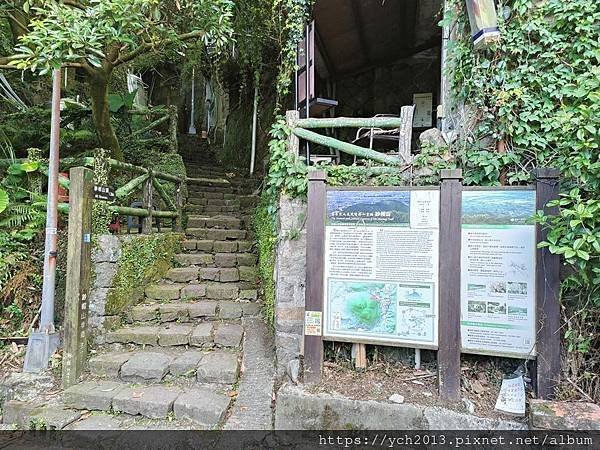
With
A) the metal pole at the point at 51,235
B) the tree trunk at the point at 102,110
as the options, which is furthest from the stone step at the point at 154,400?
the tree trunk at the point at 102,110

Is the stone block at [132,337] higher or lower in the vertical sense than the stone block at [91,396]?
higher

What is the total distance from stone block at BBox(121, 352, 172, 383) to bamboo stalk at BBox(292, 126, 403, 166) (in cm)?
252

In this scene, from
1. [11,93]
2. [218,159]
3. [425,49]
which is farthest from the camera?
[218,159]

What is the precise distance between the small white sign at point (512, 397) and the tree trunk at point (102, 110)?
17.4 feet

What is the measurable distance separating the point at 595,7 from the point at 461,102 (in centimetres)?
116

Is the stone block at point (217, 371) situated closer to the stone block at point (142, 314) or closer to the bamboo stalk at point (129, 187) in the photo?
the stone block at point (142, 314)

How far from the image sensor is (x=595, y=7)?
2.93 m

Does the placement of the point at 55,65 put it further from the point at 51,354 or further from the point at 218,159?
the point at 218,159

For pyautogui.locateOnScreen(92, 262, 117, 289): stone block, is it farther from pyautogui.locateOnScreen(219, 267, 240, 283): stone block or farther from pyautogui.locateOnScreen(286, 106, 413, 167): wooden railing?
pyautogui.locateOnScreen(286, 106, 413, 167): wooden railing

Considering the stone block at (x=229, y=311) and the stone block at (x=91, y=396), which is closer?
the stone block at (x=91, y=396)

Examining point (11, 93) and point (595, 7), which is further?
point (11, 93)

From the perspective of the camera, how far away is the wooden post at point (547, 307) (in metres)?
2.55

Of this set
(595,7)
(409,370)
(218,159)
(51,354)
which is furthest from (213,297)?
(218,159)

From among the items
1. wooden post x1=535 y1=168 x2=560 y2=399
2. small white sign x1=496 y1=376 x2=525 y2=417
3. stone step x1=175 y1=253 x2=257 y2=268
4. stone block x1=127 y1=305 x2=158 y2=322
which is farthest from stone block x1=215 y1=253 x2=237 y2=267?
wooden post x1=535 y1=168 x2=560 y2=399
